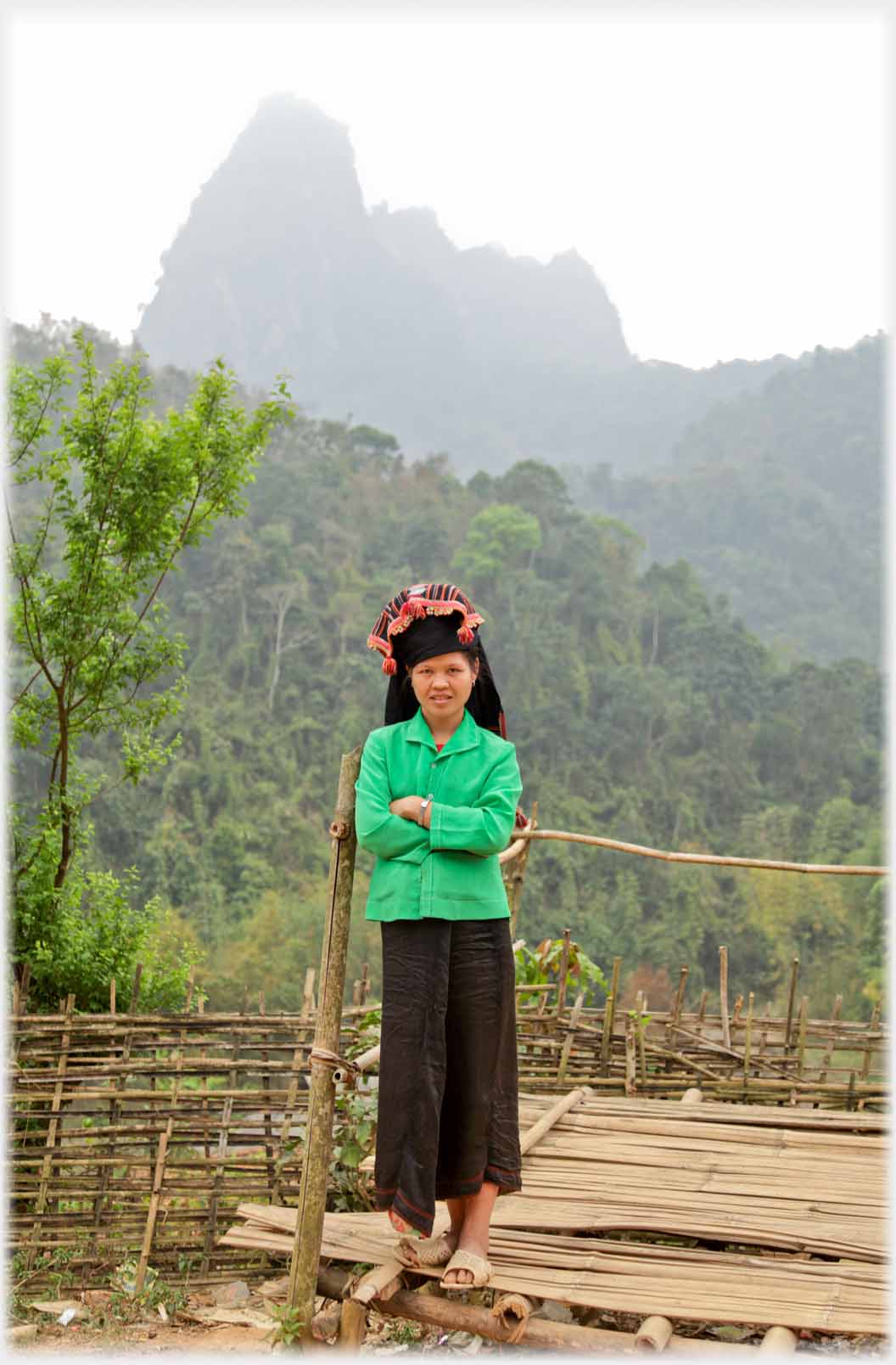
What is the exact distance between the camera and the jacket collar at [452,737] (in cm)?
220

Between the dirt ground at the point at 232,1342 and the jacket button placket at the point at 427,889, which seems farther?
the dirt ground at the point at 232,1342

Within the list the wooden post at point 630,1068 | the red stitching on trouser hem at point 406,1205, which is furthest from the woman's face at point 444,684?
the wooden post at point 630,1068

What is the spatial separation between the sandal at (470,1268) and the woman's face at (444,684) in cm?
92

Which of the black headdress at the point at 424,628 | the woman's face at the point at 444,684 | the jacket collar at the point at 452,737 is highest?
the black headdress at the point at 424,628

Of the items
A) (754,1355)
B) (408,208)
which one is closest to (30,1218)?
(754,1355)

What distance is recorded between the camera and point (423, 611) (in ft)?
7.23

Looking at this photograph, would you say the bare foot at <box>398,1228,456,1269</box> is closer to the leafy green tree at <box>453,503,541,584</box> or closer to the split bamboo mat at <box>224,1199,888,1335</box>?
the split bamboo mat at <box>224,1199,888,1335</box>

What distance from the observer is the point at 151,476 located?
6.65 m

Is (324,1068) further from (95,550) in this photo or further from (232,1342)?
(95,550)

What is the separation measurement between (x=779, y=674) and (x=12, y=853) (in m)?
22.6

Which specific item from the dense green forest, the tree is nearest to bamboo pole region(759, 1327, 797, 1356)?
the tree

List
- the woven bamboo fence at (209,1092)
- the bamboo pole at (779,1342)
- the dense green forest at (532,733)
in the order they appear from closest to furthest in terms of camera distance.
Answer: the bamboo pole at (779,1342), the woven bamboo fence at (209,1092), the dense green forest at (532,733)

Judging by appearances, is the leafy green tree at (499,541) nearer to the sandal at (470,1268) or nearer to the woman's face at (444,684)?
→ the woman's face at (444,684)

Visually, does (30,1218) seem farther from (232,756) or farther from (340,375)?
(340,375)
